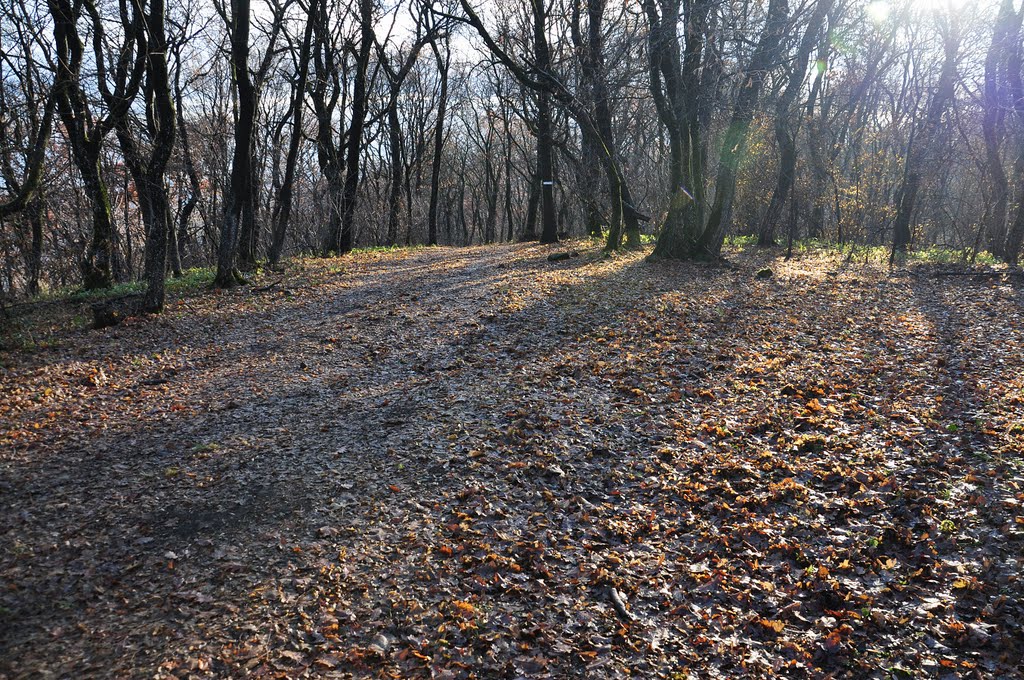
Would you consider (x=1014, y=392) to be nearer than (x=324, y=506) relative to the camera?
No

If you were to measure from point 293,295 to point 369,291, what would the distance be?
1543mm

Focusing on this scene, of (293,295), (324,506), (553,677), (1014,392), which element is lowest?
(553,677)

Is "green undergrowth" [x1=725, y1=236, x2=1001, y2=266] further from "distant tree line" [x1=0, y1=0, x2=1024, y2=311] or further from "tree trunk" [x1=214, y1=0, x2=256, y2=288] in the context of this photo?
"tree trunk" [x1=214, y1=0, x2=256, y2=288]

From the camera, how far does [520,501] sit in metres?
5.05

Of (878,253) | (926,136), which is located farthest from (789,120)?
(878,253)

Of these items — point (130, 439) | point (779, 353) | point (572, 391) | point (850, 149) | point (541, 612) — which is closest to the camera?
point (541, 612)

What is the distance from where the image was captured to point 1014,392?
248 inches

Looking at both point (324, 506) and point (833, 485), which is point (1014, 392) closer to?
point (833, 485)

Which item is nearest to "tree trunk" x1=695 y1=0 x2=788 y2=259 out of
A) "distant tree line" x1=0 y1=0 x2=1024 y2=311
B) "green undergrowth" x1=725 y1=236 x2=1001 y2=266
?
"distant tree line" x1=0 y1=0 x2=1024 y2=311

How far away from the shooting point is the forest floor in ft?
11.7

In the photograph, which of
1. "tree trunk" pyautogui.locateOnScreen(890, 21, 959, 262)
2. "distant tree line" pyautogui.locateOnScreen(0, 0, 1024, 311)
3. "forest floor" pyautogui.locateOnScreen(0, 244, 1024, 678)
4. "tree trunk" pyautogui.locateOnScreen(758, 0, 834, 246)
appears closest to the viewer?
"forest floor" pyautogui.locateOnScreen(0, 244, 1024, 678)

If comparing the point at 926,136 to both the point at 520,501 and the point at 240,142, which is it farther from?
the point at 240,142

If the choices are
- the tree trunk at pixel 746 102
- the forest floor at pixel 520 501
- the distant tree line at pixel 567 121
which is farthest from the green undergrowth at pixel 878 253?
the forest floor at pixel 520 501

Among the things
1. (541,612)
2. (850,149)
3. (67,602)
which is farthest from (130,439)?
(850,149)
